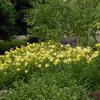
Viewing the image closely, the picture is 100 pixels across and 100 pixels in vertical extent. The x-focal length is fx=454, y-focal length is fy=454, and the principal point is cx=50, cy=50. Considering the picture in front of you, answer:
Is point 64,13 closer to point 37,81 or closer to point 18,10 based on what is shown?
point 37,81

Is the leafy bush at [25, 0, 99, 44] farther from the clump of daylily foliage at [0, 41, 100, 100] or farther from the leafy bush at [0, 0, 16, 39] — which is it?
the leafy bush at [0, 0, 16, 39]

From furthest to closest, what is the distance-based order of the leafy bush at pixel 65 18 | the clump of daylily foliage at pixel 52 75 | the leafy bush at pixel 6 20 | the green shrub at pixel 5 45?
the green shrub at pixel 5 45, the leafy bush at pixel 6 20, the leafy bush at pixel 65 18, the clump of daylily foliage at pixel 52 75

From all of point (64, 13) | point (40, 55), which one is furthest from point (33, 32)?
point (40, 55)

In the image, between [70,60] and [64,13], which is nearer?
[70,60]

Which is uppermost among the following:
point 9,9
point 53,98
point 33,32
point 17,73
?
point 9,9

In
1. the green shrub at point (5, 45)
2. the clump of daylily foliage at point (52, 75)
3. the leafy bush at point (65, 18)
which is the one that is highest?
the green shrub at point (5, 45)

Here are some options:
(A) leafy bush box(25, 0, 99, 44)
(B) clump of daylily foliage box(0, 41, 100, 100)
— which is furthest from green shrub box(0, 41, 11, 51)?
(B) clump of daylily foliage box(0, 41, 100, 100)

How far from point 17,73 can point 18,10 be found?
26.1 meters

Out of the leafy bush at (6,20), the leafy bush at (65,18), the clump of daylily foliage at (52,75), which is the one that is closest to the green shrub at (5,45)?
the leafy bush at (6,20)

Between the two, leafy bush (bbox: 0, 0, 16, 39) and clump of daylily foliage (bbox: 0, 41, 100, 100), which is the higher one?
leafy bush (bbox: 0, 0, 16, 39)

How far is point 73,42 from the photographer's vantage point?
77.8 ft

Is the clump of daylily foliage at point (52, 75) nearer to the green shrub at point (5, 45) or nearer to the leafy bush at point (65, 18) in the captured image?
the leafy bush at point (65, 18)

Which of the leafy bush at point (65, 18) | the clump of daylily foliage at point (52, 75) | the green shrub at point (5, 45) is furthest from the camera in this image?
the green shrub at point (5, 45)

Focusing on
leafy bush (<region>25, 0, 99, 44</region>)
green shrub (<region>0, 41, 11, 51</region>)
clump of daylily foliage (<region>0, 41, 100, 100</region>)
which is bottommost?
clump of daylily foliage (<region>0, 41, 100, 100</region>)
